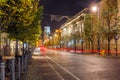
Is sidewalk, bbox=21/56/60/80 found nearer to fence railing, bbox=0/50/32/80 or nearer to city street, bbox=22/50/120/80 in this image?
city street, bbox=22/50/120/80

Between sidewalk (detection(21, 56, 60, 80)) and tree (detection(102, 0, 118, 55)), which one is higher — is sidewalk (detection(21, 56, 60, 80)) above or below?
below

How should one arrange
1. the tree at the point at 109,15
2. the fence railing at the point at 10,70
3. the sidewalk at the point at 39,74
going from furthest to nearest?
the tree at the point at 109,15, the sidewalk at the point at 39,74, the fence railing at the point at 10,70

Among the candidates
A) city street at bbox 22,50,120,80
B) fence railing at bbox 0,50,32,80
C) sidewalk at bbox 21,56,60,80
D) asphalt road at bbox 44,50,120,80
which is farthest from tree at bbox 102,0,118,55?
fence railing at bbox 0,50,32,80

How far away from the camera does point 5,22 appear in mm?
18703

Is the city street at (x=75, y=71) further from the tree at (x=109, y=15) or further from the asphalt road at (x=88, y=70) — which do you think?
the tree at (x=109, y=15)

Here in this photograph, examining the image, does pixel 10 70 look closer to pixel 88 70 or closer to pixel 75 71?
pixel 75 71

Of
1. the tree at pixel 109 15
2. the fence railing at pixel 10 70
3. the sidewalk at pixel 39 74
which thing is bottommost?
the sidewalk at pixel 39 74

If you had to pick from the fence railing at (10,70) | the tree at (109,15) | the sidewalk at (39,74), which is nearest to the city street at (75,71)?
the sidewalk at (39,74)

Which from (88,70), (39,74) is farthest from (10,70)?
(88,70)

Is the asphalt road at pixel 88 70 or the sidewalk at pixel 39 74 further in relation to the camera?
the asphalt road at pixel 88 70

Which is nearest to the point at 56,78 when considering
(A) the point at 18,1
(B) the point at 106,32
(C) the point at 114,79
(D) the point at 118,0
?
(C) the point at 114,79

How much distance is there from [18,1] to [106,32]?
48899 mm

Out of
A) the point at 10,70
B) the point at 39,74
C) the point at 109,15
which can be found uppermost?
the point at 109,15

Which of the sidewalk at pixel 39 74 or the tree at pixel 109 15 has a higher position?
the tree at pixel 109 15
